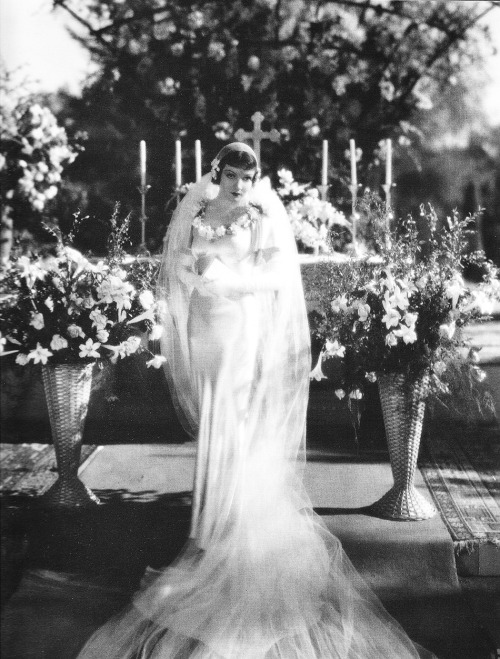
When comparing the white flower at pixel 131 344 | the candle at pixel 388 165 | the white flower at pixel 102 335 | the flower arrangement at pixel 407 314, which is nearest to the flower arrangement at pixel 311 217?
the candle at pixel 388 165

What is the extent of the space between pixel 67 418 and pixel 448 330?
1774 mm

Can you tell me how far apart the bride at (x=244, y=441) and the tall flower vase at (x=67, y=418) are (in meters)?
0.44

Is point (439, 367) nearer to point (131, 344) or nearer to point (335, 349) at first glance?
point (335, 349)

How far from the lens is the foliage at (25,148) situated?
2525mm

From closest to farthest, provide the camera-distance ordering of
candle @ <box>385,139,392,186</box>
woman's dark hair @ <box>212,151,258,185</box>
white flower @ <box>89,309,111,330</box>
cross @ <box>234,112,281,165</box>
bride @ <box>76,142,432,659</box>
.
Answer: bride @ <box>76,142,432,659</box>
woman's dark hair @ <box>212,151,258,185</box>
white flower @ <box>89,309,111,330</box>
candle @ <box>385,139,392,186</box>
cross @ <box>234,112,281,165</box>

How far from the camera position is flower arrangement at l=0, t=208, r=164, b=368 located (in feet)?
10.5

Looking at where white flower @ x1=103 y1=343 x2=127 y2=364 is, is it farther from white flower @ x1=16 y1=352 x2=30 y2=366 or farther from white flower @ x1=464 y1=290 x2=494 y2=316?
white flower @ x1=464 y1=290 x2=494 y2=316

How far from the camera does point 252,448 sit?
3076 millimetres

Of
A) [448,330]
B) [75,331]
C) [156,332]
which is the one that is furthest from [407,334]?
[75,331]

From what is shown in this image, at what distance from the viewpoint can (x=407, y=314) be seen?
3125 millimetres

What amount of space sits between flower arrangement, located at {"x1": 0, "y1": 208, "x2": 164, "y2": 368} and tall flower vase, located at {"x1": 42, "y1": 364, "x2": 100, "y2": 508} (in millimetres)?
59

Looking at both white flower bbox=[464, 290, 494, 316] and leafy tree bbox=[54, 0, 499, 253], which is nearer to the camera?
white flower bbox=[464, 290, 494, 316]

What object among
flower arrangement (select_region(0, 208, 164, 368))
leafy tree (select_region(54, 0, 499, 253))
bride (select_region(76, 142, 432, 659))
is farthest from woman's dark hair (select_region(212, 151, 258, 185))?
leafy tree (select_region(54, 0, 499, 253))

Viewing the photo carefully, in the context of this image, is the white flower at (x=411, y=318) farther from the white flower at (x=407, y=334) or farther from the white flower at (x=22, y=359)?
the white flower at (x=22, y=359)
